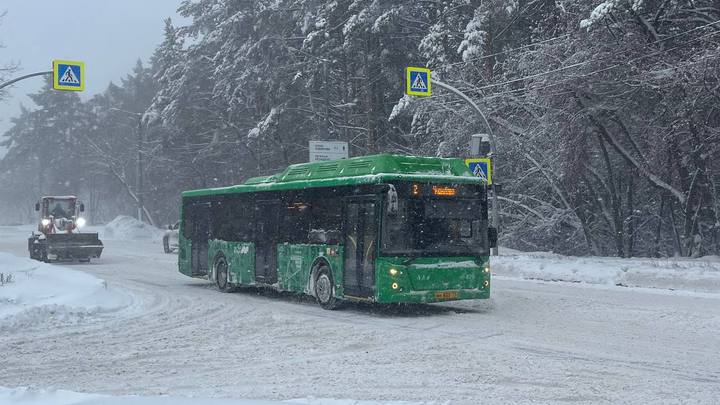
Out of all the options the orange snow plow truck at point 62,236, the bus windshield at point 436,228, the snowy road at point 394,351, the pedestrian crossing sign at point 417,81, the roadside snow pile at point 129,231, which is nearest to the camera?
the snowy road at point 394,351

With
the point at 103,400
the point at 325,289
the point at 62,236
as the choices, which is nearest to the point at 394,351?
the point at 103,400

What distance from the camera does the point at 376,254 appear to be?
15.2m

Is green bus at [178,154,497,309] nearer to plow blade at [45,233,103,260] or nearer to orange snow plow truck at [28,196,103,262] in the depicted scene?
plow blade at [45,233,103,260]

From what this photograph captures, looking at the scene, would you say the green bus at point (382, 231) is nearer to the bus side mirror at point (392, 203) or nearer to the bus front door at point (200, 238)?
the bus side mirror at point (392, 203)

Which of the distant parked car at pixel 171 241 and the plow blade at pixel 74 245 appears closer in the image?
the plow blade at pixel 74 245

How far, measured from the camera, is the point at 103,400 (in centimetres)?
789

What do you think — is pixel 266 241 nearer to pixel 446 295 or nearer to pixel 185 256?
Result: pixel 446 295

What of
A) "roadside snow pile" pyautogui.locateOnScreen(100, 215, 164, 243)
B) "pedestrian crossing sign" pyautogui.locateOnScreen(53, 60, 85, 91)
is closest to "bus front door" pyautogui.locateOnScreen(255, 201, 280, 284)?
"pedestrian crossing sign" pyautogui.locateOnScreen(53, 60, 85, 91)

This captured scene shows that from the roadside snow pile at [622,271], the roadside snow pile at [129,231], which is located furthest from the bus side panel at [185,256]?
the roadside snow pile at [129,231]

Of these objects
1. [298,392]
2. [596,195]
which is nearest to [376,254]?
[298,392]

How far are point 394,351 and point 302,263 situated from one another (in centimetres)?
660

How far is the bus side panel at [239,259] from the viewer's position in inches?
789

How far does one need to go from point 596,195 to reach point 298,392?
95.3 ft

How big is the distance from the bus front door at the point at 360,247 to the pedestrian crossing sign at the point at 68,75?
14393mm
